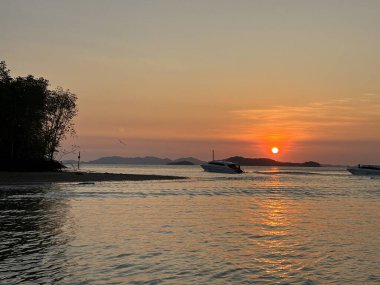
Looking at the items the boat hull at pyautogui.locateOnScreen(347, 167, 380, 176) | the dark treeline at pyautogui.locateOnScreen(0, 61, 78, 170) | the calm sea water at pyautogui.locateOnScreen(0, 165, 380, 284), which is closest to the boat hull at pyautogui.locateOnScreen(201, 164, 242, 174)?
the boat hull at pyautogui.locateOnScreen(347, 167, 380, 176)

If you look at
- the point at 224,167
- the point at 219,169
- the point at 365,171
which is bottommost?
the point at 365,171

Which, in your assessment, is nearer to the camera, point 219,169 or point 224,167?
point 224,167

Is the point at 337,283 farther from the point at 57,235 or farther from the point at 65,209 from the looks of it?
the point at 65,209

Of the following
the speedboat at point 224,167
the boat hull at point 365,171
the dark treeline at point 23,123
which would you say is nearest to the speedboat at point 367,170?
the boat hull at point 365,171

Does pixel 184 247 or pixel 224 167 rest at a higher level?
pixel 224 167

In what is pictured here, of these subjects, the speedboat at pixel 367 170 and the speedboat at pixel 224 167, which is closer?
the speedboat at pixel 367 170

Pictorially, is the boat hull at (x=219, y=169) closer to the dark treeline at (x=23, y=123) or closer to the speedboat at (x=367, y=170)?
the speedboat at (x=367, y=170)

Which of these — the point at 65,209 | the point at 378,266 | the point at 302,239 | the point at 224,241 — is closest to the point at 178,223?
the point at 224,241

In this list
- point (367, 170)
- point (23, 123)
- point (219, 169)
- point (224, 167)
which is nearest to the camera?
point (23, 123)

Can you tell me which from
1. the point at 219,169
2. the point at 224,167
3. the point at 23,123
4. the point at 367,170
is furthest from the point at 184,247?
the point at 219,169

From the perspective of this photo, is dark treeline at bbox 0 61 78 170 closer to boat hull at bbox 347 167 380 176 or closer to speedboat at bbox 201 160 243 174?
speedboat at bbox 201 160 243 174

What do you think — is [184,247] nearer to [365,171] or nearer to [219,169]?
[365,171]

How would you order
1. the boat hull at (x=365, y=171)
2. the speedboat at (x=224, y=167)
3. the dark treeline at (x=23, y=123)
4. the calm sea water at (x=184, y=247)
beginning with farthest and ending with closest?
the speedboat at (x=224, y=167)
the boat hull at (x=365, y=171)
the dark treeline at (x=23, y=123)
the calm sea water at (x=184, y=247)

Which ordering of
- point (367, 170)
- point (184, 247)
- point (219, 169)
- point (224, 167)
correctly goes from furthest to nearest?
point (219, 169)
point (224, 167)
point (367, 170)
point (184, 247)
